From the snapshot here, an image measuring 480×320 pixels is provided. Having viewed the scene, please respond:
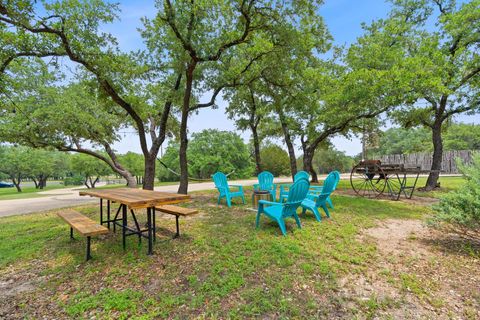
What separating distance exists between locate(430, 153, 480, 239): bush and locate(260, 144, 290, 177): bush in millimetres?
21012

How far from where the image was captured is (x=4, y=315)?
2.01m

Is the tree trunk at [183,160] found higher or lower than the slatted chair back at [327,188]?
higher

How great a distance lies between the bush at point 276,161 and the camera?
24281mm

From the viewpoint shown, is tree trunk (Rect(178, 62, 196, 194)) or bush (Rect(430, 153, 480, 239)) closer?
bush (Rect(430, 153, 480, 239))

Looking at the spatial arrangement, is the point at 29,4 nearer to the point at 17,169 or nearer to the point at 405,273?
the point at 405,273

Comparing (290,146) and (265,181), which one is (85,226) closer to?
(265,181)

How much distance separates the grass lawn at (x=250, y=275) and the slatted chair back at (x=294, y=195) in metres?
0.41

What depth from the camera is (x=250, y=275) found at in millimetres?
2484

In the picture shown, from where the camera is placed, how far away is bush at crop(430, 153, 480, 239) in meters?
2.87

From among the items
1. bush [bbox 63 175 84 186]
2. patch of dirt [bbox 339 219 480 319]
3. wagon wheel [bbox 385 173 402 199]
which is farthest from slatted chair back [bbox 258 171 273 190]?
bush [bbox 63 175 84 186]

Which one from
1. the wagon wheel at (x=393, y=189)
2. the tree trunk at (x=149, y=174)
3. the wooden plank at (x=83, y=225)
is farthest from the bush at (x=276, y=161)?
the wooden plank at (x=83, y=225)

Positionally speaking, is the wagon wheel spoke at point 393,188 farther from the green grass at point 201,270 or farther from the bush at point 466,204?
A: the green grass at point 201,270

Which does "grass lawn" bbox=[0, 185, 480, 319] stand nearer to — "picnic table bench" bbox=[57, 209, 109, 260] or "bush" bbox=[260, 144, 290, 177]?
"picnic table bench" bbox=[57, 209, 109, 260]

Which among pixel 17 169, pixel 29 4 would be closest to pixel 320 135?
pixel 29 4
